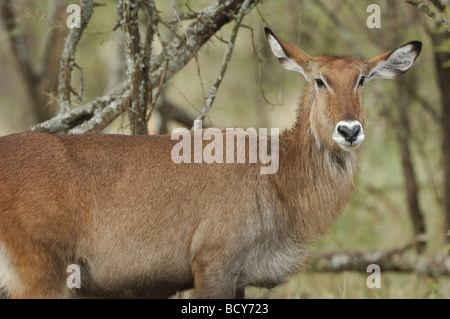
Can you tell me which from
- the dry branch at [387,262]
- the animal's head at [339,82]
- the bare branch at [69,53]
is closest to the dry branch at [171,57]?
the bare branch at [69,53]

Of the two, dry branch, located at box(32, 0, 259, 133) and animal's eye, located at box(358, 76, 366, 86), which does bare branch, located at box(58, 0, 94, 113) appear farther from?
animal's eye, located at box(358, 76, 366, 86)

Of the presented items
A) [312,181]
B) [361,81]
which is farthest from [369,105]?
[312,181]

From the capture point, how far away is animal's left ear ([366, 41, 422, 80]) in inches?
219

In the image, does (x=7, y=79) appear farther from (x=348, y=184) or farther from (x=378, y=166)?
(x=348, y=184)

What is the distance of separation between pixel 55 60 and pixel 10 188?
5.45 m

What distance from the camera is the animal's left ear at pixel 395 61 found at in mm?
5551

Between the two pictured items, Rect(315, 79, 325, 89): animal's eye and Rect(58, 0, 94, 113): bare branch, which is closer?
Rect(315, 79, 325, 89): animal's eye

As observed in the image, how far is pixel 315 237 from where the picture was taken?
5.61 m

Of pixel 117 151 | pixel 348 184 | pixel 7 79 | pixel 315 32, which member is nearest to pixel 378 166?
pixel 315 32

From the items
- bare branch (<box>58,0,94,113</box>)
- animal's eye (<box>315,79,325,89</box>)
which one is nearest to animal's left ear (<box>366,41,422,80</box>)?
animal's eye (<box>315,79,325,89</box>)

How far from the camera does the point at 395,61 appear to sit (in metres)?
5.64

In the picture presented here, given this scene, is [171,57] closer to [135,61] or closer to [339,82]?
[135,61]

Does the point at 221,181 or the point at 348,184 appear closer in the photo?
the point at 221,181

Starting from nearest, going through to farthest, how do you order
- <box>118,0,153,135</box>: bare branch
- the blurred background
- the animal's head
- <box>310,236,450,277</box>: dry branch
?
the animal's head → <box>118,0,153,135</box>: bare branch → <box>310,236,450,277</box>: dry branch → the blurred background
